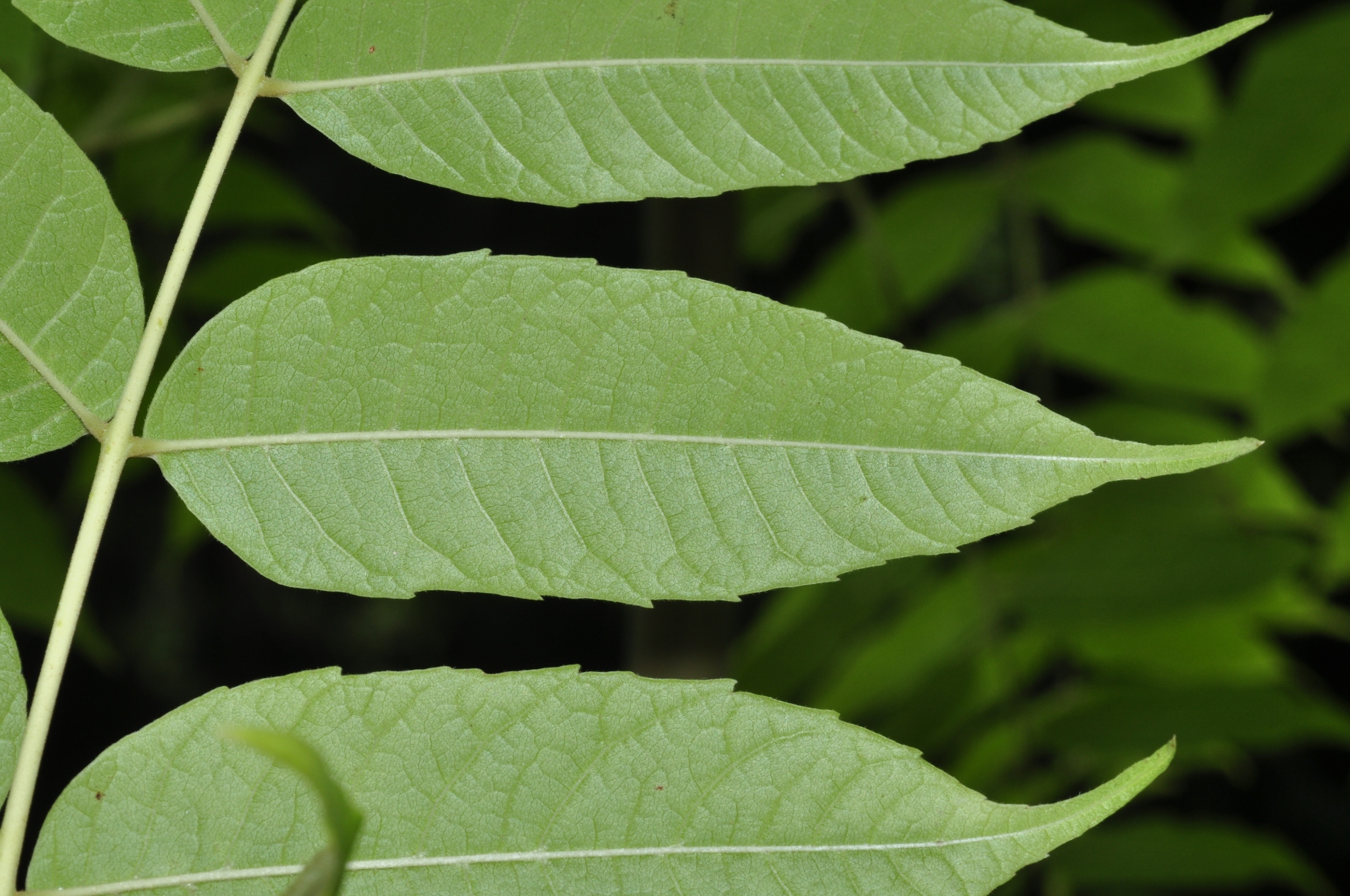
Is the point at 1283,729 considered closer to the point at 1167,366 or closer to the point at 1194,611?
the point at 1194,611

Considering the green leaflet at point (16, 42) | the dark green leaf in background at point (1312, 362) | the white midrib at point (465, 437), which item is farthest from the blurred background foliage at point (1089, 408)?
the white midrib at point (465, 437)

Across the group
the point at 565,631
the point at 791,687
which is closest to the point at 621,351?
the point at 791,687

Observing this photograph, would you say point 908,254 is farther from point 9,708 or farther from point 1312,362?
point 9,708

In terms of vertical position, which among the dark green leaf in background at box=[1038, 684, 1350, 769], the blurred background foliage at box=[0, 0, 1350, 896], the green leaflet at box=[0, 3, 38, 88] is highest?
the green leaflet at box=[0, 3, 38, 88]

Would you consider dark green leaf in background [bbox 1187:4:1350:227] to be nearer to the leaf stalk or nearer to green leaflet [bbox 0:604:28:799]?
the leaf stalk

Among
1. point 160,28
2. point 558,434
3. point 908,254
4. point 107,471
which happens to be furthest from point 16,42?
point 908,254

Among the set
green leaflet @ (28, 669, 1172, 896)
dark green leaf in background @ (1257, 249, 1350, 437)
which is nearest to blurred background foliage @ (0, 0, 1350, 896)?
dark green leaf in background @ (1257, 249, 1350, 437)

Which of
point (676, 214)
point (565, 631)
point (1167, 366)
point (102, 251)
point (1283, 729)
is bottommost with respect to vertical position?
point (565, 631)
